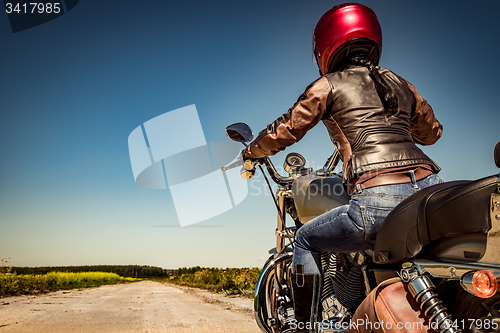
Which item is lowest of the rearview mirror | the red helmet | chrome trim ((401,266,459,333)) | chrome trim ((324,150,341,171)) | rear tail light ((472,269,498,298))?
chrome trim ((401,266,459,333))

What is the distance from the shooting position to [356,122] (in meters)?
1.80

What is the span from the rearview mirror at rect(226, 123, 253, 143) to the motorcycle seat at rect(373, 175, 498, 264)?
1.35m

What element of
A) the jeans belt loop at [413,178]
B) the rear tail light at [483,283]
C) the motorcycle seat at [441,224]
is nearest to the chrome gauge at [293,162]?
the jeans belt loop at [413,178]

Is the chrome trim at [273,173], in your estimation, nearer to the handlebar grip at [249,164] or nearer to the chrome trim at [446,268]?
the handlebar grip at [249,164]

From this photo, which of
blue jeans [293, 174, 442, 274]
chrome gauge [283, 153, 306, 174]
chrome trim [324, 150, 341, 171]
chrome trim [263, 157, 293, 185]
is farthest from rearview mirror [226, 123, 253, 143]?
blue jeans [293, 174, 442, 274]

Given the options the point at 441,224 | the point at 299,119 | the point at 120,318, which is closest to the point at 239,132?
the point at 299,119

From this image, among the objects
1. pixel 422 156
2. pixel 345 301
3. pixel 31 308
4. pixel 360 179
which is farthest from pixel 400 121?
pixel 31 308

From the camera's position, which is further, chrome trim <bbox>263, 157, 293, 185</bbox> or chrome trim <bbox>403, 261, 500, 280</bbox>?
chrome trim <bbox>263, 157, 293, 185</bbox>

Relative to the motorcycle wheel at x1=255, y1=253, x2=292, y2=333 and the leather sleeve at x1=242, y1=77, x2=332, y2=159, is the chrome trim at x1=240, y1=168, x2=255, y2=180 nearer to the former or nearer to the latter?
the leather sleeve at x1=242, y1=77, x2=332, y2=159

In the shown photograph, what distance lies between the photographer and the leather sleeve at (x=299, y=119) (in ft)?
6.17

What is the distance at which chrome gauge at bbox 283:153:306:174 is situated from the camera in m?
2.62

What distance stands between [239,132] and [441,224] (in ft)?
5.28

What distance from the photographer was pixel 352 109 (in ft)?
5.99

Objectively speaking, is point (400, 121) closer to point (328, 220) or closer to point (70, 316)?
point (328, 220)
